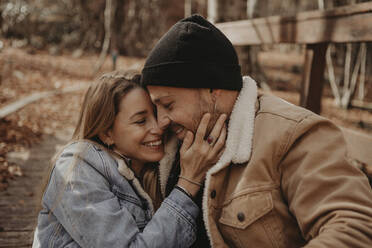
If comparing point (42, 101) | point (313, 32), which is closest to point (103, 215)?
point (313, 32)

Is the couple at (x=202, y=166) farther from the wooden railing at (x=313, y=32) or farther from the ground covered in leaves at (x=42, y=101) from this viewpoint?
the ground covered in leaves at (x=42, y=101)

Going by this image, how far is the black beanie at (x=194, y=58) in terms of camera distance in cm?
191

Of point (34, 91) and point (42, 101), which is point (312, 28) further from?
point (34, 91)

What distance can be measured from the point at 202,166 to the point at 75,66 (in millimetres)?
13291

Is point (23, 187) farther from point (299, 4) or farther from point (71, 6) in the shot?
point (299, 4)

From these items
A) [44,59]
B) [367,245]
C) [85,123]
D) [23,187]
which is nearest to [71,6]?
[44,59]

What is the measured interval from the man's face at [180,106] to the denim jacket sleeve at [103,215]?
1.34ft

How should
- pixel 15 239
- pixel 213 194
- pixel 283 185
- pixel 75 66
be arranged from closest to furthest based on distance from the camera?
pixel 283 185 < pixel 213 194 < pixel 15 239 < pixel 75 66

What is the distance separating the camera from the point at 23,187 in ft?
12.9

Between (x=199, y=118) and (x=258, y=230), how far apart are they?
697mm

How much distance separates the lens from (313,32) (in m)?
2.77

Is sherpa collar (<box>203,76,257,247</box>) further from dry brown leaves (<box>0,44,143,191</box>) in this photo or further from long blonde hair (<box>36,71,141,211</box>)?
dry brown leaves (<box>0,44,143,191</box>)

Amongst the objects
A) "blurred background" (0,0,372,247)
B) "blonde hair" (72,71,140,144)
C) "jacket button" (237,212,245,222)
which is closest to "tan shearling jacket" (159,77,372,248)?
"jacket button" (237,212,245,222)

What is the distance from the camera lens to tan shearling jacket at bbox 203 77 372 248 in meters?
1.49
